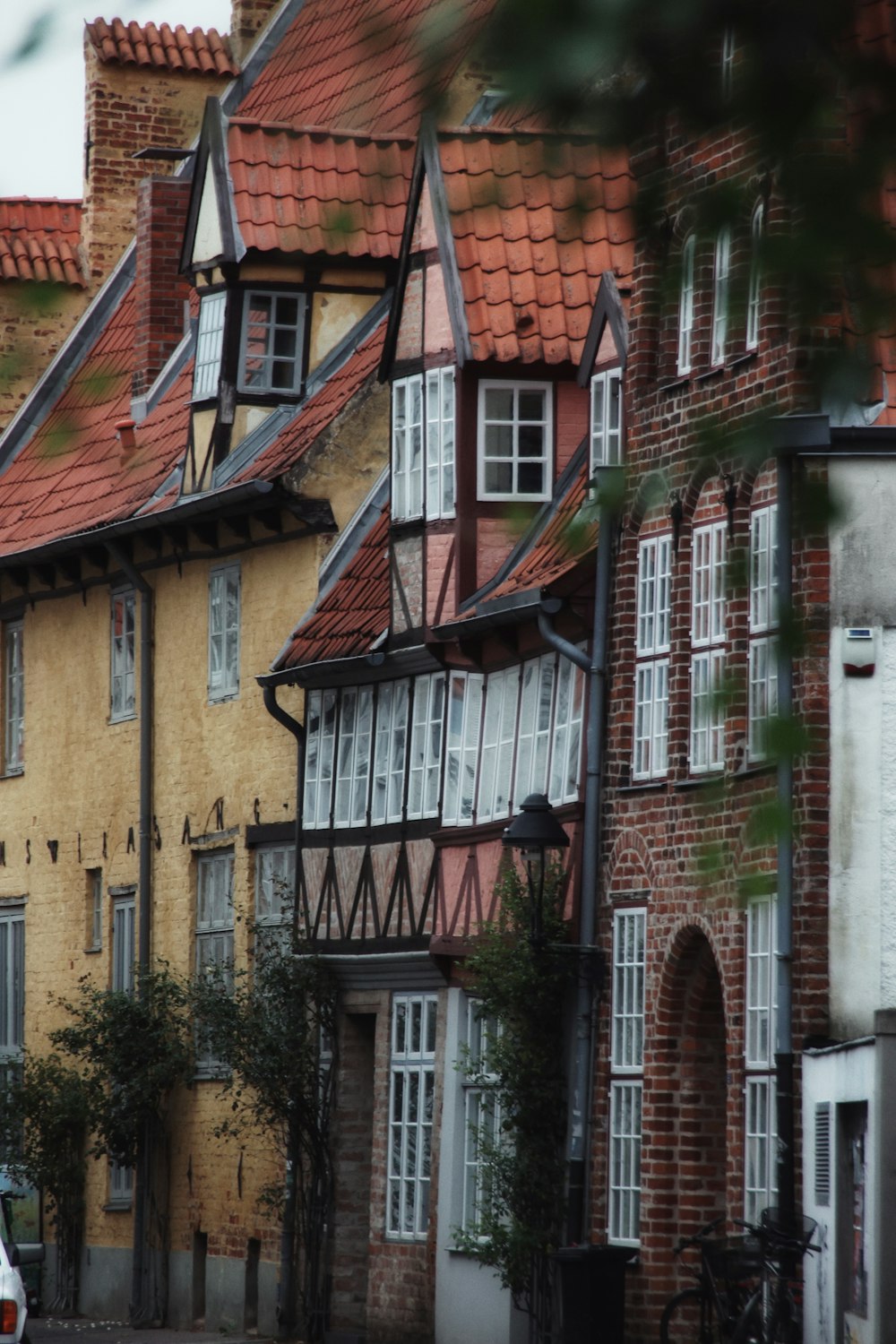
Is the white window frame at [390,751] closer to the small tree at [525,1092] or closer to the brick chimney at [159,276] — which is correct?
the small tree at [525,1092]

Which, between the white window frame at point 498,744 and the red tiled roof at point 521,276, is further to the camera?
the red tiled roof at point 521,276

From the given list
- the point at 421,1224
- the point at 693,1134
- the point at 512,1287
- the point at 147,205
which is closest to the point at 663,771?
the point at 693,1134

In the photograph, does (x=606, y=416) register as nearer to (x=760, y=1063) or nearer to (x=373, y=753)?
(x=373, y=753)

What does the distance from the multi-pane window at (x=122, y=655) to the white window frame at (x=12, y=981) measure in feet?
10.3

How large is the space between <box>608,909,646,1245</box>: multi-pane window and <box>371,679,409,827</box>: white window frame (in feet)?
13.8

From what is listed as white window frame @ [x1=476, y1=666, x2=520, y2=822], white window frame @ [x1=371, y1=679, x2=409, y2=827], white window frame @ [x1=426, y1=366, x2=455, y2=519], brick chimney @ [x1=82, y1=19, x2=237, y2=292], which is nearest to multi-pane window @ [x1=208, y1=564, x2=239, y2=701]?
white window frame @ [x1=371, y1=679, x2=409, y2=827]

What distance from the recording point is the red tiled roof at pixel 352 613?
902 inches

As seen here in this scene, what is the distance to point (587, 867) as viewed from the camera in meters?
18.8

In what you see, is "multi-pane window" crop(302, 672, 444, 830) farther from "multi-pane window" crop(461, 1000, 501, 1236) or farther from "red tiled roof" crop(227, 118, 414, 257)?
"red tiled roof" crop(227, 118, 414, 257)

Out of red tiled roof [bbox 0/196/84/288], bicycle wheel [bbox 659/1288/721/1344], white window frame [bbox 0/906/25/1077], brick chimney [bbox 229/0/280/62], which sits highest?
brick chimney [bbox 229/0/280/62]

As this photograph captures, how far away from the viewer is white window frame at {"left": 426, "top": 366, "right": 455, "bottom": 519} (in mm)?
21344

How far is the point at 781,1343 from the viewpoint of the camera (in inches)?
607

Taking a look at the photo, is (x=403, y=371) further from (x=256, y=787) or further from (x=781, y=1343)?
(x=781, y=1343)

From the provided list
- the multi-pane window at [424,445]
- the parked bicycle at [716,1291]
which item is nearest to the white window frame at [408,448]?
the multi-pane window at [424,445]
